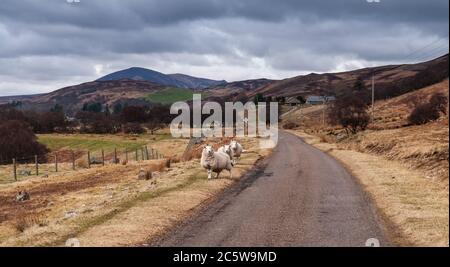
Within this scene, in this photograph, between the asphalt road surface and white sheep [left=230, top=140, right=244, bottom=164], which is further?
white sheep [left=230, top=140, right=244, bottom=164]

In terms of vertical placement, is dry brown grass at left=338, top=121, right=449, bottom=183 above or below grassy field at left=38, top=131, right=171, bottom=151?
above

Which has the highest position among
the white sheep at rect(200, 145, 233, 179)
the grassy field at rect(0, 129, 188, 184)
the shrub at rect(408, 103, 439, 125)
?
the shrub at rect(408, 103, 439, 125)

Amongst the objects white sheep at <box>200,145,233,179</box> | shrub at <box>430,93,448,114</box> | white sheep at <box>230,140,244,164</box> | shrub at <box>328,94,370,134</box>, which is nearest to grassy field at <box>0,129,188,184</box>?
white sheep at <box>230,140,244,164</box>

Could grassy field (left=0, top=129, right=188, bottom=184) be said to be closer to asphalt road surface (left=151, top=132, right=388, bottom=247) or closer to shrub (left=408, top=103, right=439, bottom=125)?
shrub (left=408, top=103, right=439, bottom=125)

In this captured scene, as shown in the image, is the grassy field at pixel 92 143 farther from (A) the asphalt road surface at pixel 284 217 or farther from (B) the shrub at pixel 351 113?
(A) the asphalt road surface at pixel 284 217

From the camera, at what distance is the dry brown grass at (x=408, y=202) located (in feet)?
48.1

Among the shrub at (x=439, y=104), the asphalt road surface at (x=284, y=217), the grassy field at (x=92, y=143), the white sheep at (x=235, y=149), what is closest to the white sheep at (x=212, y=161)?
the asphalt road surface at (x=284, y=217)

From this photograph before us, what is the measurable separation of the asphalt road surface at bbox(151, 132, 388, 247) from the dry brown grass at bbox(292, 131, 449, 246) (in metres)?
0.54

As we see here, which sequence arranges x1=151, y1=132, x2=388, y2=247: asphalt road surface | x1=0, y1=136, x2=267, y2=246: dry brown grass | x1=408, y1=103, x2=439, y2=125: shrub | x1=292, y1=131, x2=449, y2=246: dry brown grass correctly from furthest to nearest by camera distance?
x1=408, y1=103, x2=439, y2=125: shrub, x1=0, y1=136, x2=267, y2=246: dry brown grass, x1=292, y1=131, x2=449, y2=246: dry brown grass, x1=151, y1=132, x2=388, y2=247: asphalt road surface

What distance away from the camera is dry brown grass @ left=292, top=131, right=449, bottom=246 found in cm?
1465

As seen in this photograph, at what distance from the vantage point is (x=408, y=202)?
66.8 feet

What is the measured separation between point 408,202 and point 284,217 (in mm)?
5584

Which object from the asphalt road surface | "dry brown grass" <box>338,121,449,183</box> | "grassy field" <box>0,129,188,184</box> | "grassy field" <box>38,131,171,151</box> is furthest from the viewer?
"grassy field" <box>38,131,171,151</box>
